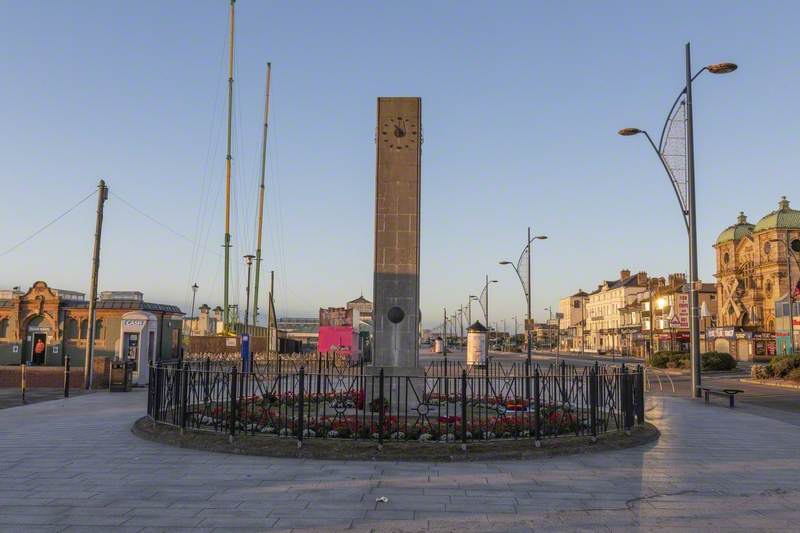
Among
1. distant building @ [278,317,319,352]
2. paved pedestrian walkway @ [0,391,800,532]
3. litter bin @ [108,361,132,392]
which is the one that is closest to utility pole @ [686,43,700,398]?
paved pedestrian walkway @ [0,391,800,532]

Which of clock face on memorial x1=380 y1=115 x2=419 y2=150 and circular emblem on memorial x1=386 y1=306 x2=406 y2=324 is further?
clock face on memorial x1=380 y1=115 x2=419 y2=150

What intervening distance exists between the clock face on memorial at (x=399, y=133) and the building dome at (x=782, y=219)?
72.0 m

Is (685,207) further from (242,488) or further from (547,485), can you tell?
(242,488)


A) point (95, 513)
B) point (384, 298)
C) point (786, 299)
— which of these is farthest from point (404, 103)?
point (786, 299)

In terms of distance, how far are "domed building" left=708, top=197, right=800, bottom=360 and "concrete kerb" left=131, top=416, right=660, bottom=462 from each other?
65379 mm

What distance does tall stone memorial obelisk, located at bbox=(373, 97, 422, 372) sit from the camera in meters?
15.3

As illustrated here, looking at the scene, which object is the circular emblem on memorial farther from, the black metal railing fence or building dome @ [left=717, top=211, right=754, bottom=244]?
building dome @ [left=717, top=211, right=754, bottom=244]

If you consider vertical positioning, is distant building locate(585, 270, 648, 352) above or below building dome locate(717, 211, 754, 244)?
below

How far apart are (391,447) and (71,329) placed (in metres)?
53.1

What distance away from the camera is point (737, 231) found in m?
81.9

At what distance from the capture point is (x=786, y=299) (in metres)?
50.3

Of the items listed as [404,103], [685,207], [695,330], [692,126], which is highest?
[692,126]

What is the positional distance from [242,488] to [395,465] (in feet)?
8.37

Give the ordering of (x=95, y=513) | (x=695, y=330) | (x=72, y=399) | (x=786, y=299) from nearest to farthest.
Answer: (x=95, y=513)
(x=72, y=399)
(x=695, y=330)
(x=786, y=299)
